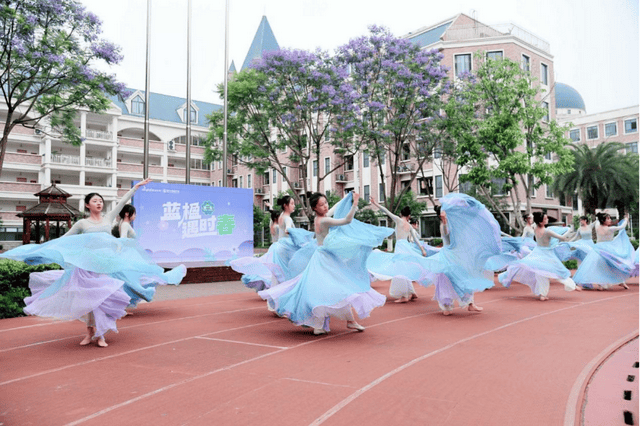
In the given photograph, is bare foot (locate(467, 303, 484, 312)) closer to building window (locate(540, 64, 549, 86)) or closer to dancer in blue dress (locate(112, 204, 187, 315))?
dancer in blue dress (locate(112, 204, 187, 315))

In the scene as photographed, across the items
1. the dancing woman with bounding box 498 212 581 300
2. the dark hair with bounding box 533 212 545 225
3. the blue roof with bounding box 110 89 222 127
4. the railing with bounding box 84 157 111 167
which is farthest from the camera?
the blue roof with bounding box 110 89 222 127

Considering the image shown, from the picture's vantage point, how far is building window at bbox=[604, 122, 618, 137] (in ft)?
203

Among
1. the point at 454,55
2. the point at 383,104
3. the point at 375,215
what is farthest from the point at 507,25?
the point at 383,104

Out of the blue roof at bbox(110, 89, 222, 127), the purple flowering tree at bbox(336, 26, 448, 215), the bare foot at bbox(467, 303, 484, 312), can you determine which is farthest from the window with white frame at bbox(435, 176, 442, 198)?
the bare foot at bbox(467, 303, 484, 312)

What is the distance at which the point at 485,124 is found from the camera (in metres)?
20.0

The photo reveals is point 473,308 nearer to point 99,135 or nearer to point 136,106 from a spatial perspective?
point 99,135

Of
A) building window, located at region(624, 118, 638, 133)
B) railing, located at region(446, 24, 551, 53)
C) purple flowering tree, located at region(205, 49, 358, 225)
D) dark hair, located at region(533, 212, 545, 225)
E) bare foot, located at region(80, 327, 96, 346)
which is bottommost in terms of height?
bare foot, located at region(80, 327, 96, 346)

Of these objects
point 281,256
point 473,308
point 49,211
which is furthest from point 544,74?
point 281,256

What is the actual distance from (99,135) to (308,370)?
4742 cm

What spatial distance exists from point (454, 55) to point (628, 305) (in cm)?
3385

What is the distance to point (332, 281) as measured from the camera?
638 centimetres

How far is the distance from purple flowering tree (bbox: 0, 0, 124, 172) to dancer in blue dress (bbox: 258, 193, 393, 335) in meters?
12.2

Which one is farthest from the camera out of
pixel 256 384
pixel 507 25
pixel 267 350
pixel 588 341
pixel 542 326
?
pixel 507 25

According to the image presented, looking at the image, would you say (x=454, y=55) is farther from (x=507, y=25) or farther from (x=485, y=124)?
(x=485, y=124)
